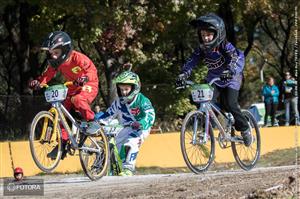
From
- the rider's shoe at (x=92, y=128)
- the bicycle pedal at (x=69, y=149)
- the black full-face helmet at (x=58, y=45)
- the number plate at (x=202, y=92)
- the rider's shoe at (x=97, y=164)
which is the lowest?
the rider's shoe at (x=97, y=164)

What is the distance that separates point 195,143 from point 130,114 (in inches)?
77.6

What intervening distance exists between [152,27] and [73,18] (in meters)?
3.22

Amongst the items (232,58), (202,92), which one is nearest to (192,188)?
(202,92)

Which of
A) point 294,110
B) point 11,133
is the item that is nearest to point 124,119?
point 11,133

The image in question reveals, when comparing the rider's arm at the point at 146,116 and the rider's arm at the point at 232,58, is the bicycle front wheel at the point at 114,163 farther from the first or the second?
the rider's arm at the point at 232,58

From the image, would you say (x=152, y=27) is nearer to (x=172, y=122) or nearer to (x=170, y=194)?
(x=172, y=122)

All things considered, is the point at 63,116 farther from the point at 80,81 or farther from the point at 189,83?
the point at 189,83

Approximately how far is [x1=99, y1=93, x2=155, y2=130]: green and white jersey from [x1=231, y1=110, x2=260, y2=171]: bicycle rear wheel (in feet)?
5.20

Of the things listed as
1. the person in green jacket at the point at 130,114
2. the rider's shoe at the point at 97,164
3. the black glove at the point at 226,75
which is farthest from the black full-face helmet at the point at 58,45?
the black glove at the point at 226,75

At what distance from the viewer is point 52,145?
9578 millimetres

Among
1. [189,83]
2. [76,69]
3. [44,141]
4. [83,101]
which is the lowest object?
[44,141]

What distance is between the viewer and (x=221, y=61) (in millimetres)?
10555

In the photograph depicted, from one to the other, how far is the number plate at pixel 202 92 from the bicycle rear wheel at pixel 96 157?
1636 mm

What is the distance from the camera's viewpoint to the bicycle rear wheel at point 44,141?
30.8 feet
